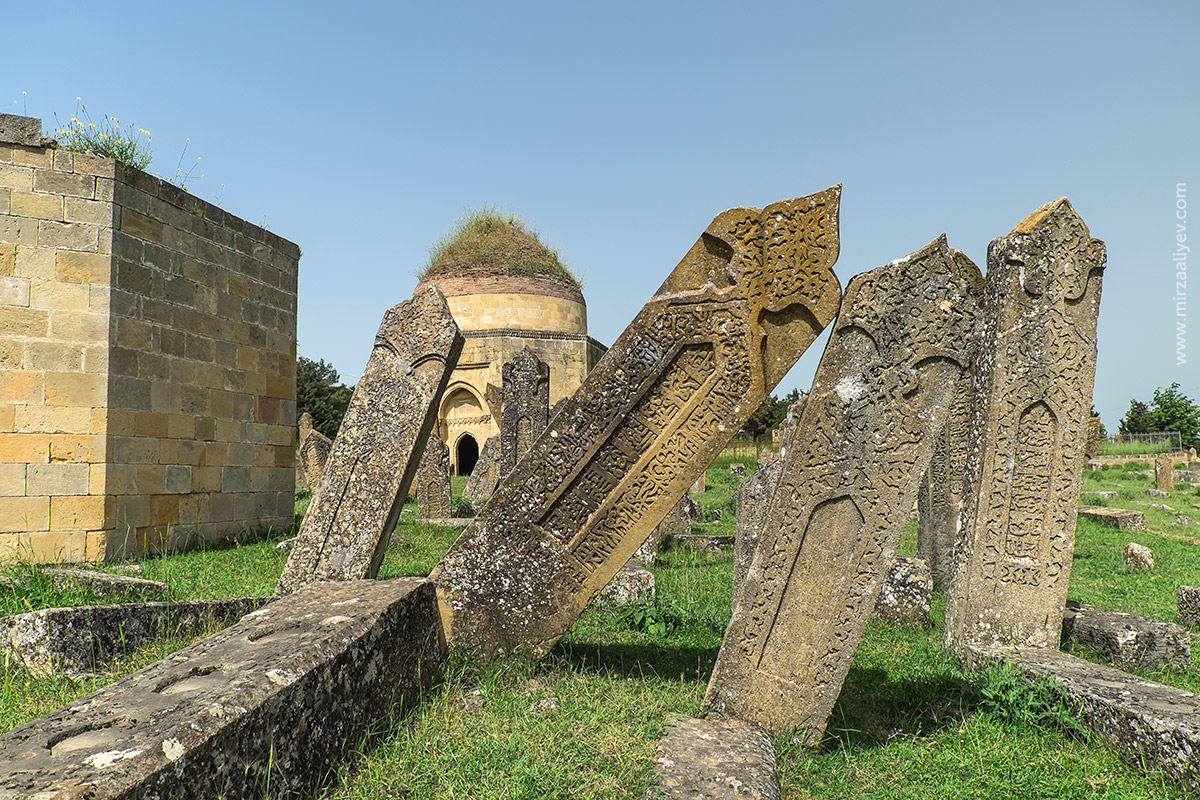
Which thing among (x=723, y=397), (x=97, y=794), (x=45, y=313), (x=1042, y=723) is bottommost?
(x=1042, y=723)

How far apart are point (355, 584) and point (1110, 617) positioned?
4.55 metres

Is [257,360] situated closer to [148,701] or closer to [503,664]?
[503,664]

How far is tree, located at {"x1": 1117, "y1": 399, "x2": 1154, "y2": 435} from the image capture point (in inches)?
1719

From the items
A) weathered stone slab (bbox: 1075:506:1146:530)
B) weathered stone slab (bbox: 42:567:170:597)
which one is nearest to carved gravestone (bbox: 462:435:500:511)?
weathered stone slab (bbox: 42:567:170:597)

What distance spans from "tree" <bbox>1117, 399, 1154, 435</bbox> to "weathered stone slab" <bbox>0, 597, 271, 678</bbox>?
51266 mm

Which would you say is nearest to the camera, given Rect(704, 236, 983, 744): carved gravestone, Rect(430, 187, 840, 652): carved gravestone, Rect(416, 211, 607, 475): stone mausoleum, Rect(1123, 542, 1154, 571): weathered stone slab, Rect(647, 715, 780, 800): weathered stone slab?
Rect(647, 715, 780, 800): weathered stone slab

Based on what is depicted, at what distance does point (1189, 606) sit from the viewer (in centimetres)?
550

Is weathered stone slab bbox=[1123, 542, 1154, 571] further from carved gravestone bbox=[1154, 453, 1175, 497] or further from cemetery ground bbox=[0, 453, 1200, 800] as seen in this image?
carved gravestone bbox=[1154, 453, 1175, 497]

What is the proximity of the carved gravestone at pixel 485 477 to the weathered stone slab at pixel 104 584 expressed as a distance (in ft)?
27.2

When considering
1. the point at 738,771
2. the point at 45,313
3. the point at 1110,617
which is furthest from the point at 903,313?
the point at 45,313

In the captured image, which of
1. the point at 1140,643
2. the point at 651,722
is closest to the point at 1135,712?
the point at 1140,643

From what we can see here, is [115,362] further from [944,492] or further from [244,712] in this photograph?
[944,492]

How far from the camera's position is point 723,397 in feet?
12.4

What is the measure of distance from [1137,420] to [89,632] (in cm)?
5462
